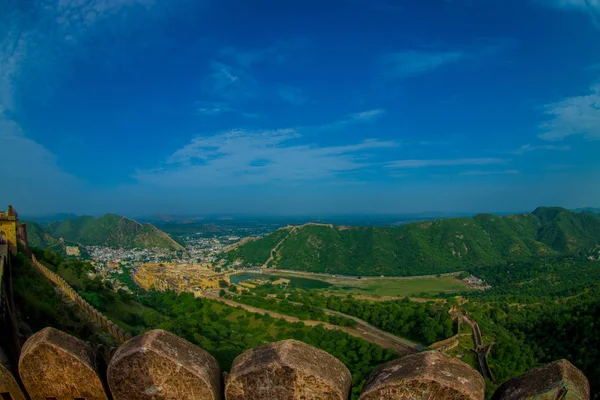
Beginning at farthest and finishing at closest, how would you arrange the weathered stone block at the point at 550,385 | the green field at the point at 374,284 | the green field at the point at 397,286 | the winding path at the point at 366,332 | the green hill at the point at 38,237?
the green hill at the point at 38,237 < the green field at the point at 374,284 < the green field at the point at 397,286 < the winding path at the point at 366,332 < the weathered stone block at the point at 550,385

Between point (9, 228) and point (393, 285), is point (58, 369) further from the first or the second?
point (393, 285)

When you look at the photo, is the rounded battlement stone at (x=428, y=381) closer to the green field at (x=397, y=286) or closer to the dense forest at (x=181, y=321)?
the dense forest at (x=181, y=321)

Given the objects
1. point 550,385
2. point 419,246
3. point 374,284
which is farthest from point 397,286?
point 550,385

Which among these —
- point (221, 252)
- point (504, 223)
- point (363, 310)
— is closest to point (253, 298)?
point (363, 310)

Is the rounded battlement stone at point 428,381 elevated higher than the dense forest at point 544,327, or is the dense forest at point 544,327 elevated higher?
the rounded battlement stone at point 428,381

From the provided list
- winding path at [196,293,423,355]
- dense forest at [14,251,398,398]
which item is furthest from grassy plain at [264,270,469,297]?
dense forest at [14,251,398,398]

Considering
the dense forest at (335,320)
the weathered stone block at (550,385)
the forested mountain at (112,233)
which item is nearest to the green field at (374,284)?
the dense forest at (335,320)

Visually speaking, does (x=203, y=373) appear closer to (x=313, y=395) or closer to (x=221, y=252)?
(x=313, y=395)

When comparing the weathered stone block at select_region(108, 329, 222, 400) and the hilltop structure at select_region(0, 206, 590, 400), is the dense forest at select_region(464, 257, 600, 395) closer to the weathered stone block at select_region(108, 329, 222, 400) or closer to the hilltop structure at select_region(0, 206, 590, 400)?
Result: the hilltop structure at select_region(0, 206, 590, 400)
